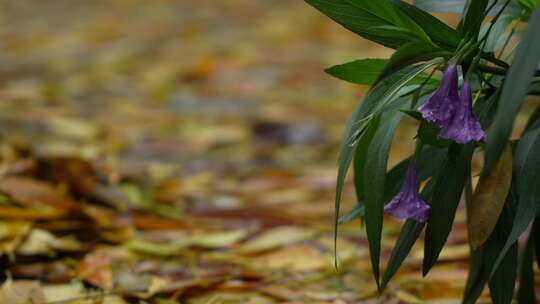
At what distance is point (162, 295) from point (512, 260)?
1.43 ft

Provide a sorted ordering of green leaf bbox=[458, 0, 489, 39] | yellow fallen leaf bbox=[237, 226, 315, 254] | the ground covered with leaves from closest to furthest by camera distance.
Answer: green leaf bbox=[458, 0, 489, 39] < the ground covered with leaves < yellow fallen leaf bbox=[237, 226, 315, 254]

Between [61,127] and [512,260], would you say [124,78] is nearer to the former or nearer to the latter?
[61,127]

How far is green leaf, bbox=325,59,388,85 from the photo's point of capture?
2.40 ft

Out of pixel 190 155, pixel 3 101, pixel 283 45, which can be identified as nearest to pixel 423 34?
pixel 190 155

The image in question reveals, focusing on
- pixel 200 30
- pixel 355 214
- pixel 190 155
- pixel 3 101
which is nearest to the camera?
pixel 355 214

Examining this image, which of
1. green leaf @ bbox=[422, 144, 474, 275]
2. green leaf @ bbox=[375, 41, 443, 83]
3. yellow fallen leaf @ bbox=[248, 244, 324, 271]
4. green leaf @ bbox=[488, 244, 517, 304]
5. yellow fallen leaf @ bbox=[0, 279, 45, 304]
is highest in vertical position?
green leaf @ bbox=[375, 41, 443, 83]

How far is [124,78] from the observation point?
258 cm

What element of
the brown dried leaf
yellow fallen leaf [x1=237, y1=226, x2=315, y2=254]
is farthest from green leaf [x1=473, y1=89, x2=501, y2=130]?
the brown dried leaf

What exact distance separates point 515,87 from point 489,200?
0.13 m

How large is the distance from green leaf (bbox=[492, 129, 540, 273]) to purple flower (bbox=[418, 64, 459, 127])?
12 centimetres

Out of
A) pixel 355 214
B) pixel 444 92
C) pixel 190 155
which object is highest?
pixel 444 92

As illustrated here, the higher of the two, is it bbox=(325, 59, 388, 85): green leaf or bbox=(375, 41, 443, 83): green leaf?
bbox=(375, 41, 443, 83): green leaf

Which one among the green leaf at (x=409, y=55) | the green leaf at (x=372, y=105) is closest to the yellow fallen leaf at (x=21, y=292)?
the green leaf at (x=372, y=105)

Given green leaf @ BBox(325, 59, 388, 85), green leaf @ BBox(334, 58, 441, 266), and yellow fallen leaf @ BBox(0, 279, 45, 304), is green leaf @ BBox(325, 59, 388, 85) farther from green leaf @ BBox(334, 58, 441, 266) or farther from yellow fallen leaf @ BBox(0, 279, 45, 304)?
yellow fallen leaf @ BBox(0, 279, 45, 304)
